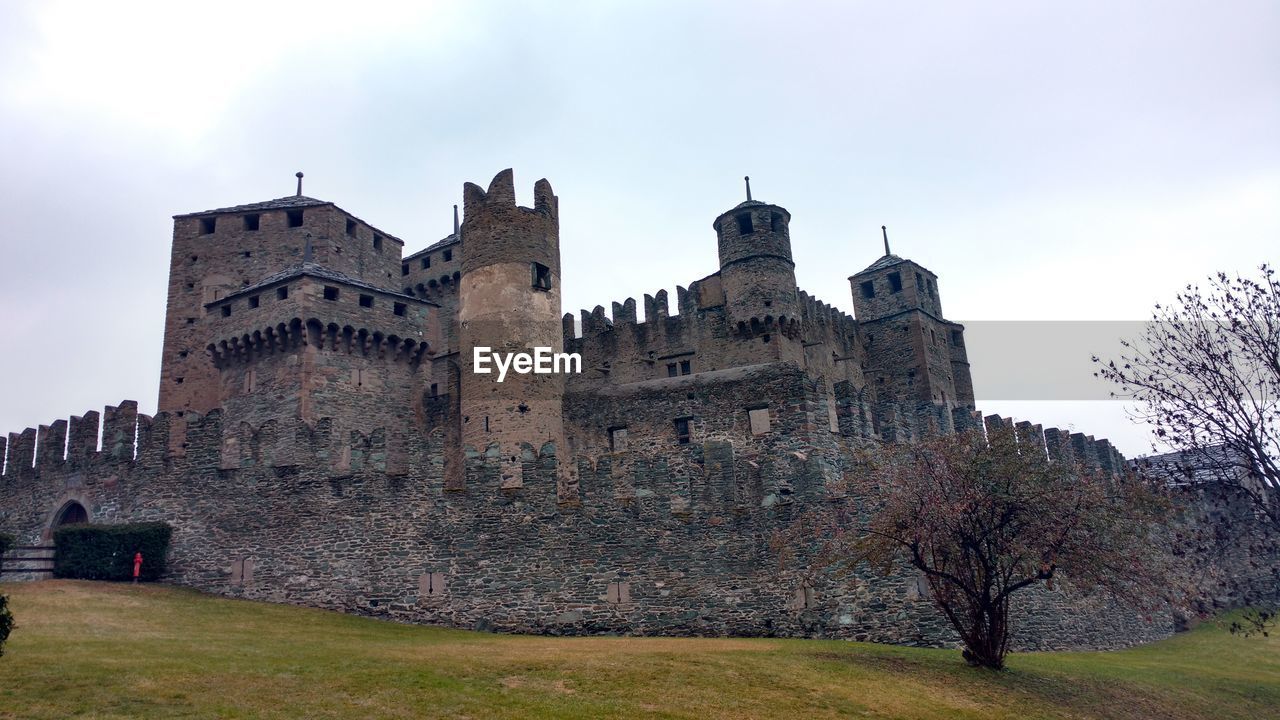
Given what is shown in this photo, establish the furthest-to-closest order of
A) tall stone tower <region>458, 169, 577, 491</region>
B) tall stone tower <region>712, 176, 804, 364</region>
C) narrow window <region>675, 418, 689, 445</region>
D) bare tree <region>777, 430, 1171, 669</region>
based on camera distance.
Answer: tall stone tower <region>712, 176, 804, 364</region>, tall stone tower <region>458, 169, 577, 491</region>, narrow window <region>675, 418, 689, 445</region>, bare tree <region>777, 430, 1171, 669</region>

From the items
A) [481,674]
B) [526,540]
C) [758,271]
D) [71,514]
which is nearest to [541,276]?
[758,271]

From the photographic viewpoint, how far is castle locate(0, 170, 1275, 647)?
834 inches

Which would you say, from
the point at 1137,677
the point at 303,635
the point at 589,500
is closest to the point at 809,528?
the point at 589,500

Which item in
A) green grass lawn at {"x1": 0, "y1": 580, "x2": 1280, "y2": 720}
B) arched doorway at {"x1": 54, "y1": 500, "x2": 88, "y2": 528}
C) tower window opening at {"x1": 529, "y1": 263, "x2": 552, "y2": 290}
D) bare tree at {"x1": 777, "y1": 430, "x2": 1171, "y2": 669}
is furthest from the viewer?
tower window opening at {"x1": 529, "y1": 263, "x2": 552, "y2": 290}

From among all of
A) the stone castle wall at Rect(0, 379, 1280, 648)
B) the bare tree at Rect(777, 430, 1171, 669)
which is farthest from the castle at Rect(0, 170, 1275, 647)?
the bare tree at Rect(777, 430, 1171, 669)

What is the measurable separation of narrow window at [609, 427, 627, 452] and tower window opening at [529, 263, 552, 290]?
18.4ft

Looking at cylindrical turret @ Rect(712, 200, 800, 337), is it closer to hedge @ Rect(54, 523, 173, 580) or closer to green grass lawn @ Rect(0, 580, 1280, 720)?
green grass lawn @ Rect(0, 580, 1280, 720)

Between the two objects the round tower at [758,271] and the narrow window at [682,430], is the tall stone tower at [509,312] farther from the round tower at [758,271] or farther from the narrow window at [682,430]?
the round tower at [758,271]

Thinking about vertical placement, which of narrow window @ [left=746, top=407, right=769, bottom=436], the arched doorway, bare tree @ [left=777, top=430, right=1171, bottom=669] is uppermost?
narrow window @ [left=746, top=407, right=769, bottom=436]

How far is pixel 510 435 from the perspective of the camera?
3184 centimetres

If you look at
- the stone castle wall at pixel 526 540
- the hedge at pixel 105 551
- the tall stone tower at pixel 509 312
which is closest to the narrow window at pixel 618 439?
the tall stone tower at pixel 509 312

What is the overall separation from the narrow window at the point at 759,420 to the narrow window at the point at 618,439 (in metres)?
4.94

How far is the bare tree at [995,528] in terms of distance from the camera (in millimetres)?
16891

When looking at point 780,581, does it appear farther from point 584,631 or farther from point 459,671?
point 459,671
